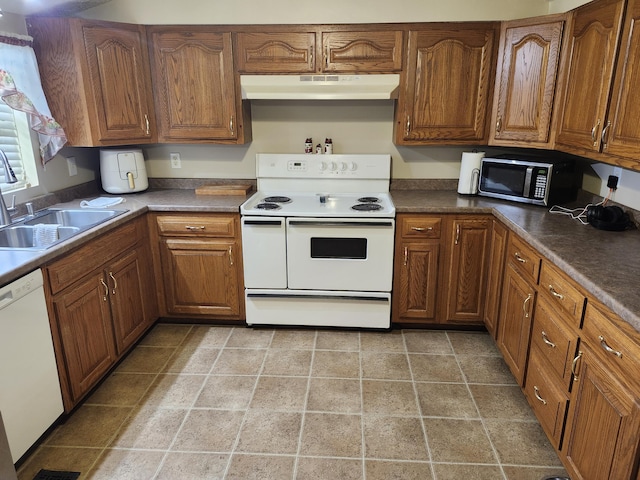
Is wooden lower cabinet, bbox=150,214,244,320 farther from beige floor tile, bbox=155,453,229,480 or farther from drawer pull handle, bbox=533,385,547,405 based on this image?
drawer pull handle, bbox=533,385,547,405

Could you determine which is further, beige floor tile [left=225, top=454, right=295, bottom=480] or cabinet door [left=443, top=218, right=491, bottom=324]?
cabinet door [left=443, top=218, right=491, bottom=324]

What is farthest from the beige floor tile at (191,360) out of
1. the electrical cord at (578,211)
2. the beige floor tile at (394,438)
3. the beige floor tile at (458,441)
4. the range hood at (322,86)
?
the electrical cord at (578,211)

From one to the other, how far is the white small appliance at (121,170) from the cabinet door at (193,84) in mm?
275

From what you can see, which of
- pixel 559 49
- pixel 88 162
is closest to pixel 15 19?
pixel 88 162

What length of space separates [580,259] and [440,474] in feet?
3.46

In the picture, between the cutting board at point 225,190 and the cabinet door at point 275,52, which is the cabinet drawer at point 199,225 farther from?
the cabinet door at point 275,52

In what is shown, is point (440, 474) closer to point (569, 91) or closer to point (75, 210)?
point (569, 91)

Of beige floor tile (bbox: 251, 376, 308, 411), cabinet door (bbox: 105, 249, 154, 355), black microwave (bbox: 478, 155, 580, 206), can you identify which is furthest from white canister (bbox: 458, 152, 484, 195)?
cabinet door (bbox: 105, 249, 154, 355)

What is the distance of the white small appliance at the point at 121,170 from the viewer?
3.09 m

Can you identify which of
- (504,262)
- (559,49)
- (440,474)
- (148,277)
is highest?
(559,49)

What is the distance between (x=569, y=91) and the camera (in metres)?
2.43

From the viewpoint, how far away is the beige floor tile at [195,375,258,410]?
231cm

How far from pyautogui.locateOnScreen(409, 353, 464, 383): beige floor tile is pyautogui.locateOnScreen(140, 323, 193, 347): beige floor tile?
1.53m

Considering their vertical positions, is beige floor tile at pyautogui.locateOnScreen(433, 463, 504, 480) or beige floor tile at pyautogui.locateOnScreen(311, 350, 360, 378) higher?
beige floor tile at pyautogui.locateOnScreen(311, 350, 360, 378)
